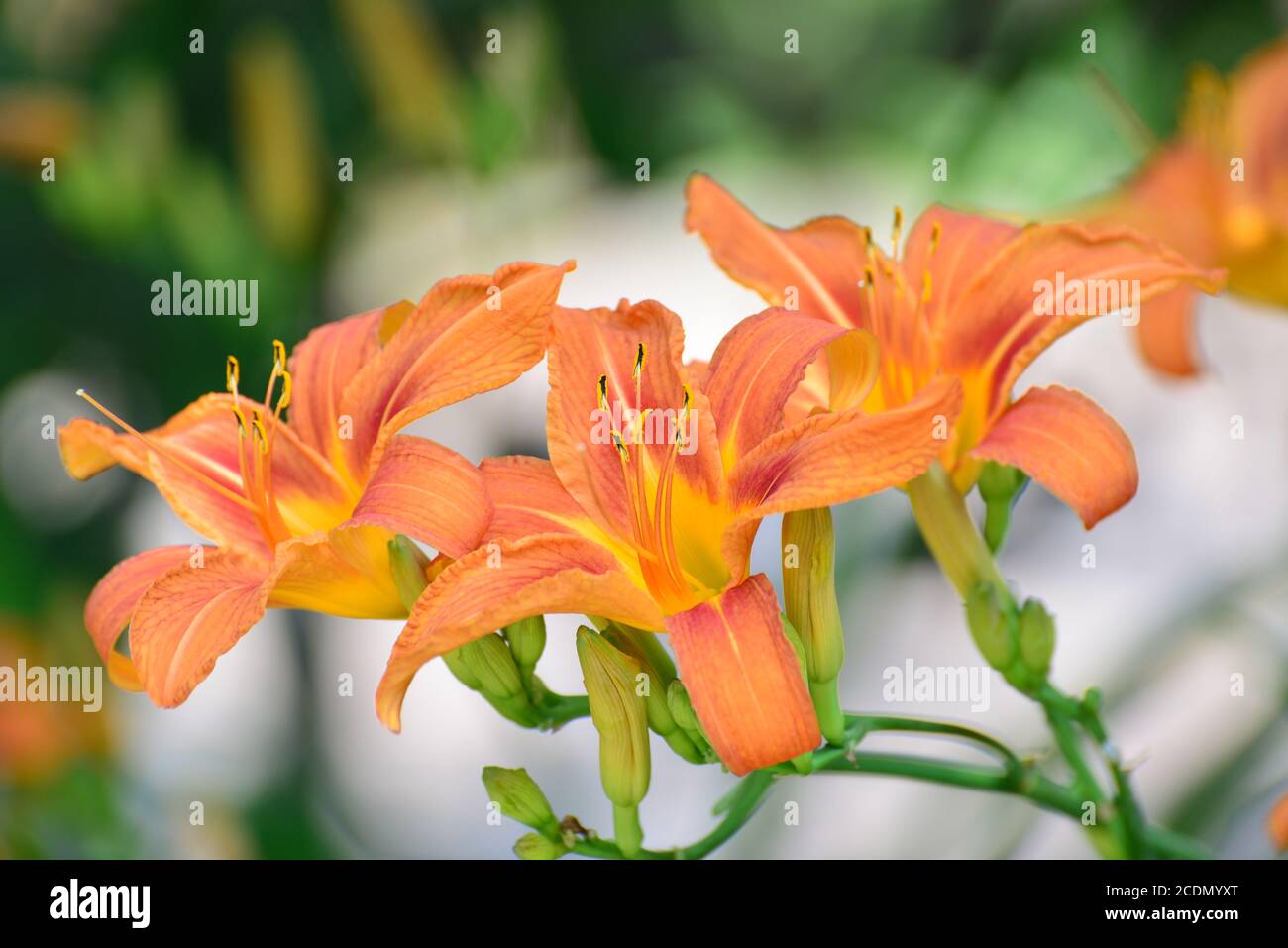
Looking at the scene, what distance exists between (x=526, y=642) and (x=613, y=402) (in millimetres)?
113

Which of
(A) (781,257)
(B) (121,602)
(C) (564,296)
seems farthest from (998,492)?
(C) (564,296)

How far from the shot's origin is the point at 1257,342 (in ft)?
4.23

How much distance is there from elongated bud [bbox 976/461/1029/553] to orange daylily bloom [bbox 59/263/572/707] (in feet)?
0.74

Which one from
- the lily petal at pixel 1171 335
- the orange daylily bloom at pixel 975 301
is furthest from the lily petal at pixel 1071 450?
the lily petal at pixel 1171 335

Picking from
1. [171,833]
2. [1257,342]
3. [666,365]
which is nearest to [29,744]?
[171,833]

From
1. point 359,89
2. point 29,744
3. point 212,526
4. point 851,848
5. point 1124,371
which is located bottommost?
point 851,848

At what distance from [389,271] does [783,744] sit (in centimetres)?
104

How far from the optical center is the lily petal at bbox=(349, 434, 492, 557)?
1.39 feet

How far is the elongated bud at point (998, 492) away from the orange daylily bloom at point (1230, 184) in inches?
18.6

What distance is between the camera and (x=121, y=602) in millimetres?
506

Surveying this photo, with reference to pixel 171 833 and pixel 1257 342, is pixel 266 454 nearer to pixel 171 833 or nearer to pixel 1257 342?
pixel 171 833

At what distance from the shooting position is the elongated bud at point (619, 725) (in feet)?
1.57

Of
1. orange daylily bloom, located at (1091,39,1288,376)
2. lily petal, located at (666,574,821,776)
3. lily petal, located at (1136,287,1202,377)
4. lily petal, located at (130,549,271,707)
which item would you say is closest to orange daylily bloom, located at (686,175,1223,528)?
lily petal, located at (666,574,821,776)
